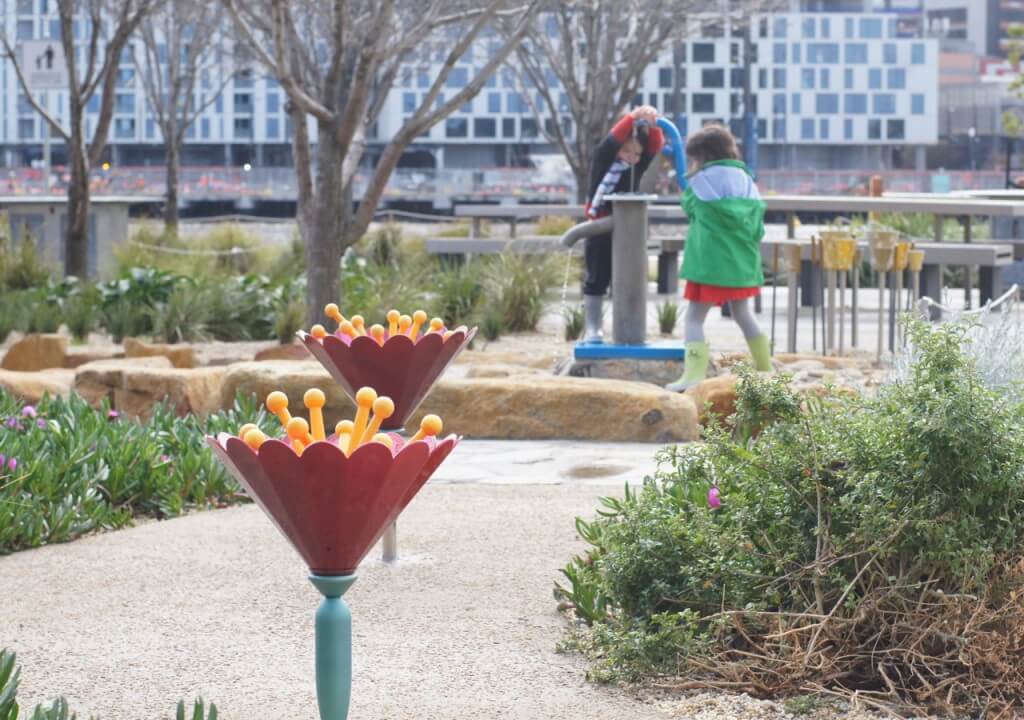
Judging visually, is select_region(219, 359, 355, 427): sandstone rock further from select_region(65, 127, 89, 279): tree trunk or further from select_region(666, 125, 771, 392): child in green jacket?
select_region(65, 127, 89, 279): tree trunk

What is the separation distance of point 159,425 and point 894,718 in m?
5.05

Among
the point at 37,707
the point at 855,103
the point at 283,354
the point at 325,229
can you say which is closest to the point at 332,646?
the point at 37,707

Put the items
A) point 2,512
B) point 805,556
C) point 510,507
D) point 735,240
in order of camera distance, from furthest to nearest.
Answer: point 735,240, point 510,507, point 2,512, point 805,556

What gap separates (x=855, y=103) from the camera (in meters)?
109

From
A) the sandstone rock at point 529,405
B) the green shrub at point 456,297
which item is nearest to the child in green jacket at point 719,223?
the sandstone rock at point 529,405

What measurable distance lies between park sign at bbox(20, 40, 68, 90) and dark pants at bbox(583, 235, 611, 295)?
1089 centimetres

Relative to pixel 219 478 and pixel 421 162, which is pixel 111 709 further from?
pixel 421 162

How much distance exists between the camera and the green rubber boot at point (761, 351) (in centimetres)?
1109

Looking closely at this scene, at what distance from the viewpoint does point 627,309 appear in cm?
1200

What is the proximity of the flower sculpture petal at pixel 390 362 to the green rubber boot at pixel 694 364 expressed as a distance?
4867 mm

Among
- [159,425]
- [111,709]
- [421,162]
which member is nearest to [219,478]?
[159,425]

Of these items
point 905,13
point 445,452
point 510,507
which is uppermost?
point 905,13

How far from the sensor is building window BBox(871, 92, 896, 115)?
110 metres

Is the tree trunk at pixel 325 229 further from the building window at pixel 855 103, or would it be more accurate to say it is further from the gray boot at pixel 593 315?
the building window at pixel 855 103
